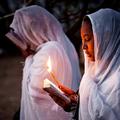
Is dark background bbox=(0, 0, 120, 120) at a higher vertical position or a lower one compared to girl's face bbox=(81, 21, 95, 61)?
lower

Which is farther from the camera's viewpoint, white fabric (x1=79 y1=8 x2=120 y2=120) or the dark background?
the dark background

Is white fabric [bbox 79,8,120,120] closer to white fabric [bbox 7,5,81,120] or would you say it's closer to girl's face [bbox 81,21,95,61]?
girl's face [bbox 81,21,95,61]

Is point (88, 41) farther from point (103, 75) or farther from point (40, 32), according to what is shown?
point (40, 32)

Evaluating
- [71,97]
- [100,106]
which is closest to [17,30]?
[71,97]

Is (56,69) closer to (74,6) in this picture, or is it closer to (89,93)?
(89,93)

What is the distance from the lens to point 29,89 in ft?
17.7

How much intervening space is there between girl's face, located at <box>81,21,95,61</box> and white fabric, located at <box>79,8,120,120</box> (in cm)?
5

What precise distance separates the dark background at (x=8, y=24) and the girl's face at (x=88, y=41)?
200cm

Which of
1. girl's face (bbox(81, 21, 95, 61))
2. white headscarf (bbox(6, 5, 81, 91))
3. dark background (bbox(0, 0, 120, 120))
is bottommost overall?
dark background (bbox(0, 0, 120, 120))

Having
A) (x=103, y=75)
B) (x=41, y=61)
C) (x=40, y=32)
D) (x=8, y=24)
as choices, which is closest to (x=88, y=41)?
(x=103, y=75)

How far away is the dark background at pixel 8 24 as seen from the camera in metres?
7.28

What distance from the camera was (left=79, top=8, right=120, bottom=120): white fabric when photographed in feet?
13.3

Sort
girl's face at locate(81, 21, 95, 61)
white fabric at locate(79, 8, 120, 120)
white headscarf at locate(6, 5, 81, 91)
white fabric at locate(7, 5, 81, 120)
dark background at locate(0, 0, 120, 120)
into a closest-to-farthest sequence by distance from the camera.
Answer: white fabric at locate(79, 8, 120, 120) < girl's face at locate(81, 21, 95, 61) < white fabric at locate(7, 5, 81, 120) < white headscarf at locate(6, 5, 81, 91) < dark background at locate(0, 0, 120, 120)

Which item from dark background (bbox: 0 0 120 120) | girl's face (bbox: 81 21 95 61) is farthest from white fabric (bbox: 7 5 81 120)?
girl's face (bbox: 81 21 95 61)
